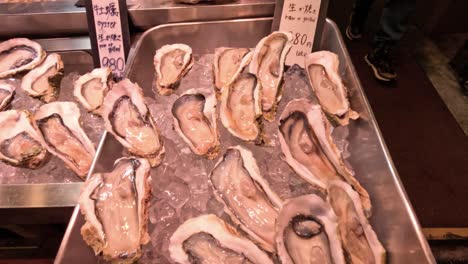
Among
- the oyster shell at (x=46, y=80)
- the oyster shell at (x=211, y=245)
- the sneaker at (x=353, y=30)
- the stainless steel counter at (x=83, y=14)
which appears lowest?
the sneaker at (x=353, y=30)

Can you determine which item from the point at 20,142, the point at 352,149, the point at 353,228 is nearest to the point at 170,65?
the point at 20,142

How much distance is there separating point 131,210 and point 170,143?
28 cm

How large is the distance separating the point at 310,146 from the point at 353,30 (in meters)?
2.07

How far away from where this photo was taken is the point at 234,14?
1.48 m

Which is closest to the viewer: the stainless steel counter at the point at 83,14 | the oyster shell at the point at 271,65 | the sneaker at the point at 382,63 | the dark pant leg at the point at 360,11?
the oyster shell at the point at 271,65

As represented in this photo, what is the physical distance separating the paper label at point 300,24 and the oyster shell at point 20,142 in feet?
3.06

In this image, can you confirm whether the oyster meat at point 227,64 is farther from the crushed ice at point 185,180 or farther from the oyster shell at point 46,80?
the oyster shell at point 46,80

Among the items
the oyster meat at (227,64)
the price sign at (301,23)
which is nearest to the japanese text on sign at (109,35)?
the oyster meat at (227,64)

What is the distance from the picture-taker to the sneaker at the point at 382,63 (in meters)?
2.38

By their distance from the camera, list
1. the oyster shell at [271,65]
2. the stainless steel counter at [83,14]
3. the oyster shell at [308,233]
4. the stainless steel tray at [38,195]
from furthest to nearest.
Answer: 1. the stainless steel counter at [83,14]
2. the oyster shell at [271,65]
3. the stainless steel tray at [38,195]
4. the oyster shell at [308,233]

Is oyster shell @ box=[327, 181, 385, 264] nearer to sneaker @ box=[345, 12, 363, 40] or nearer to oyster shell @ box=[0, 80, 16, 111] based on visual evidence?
oyster shell @ box=[0, 80, 16, 111]

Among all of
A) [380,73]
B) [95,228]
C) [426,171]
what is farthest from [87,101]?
[380,73]

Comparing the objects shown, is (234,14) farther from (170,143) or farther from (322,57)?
(170,143)

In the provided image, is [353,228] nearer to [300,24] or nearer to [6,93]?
[300,24]
